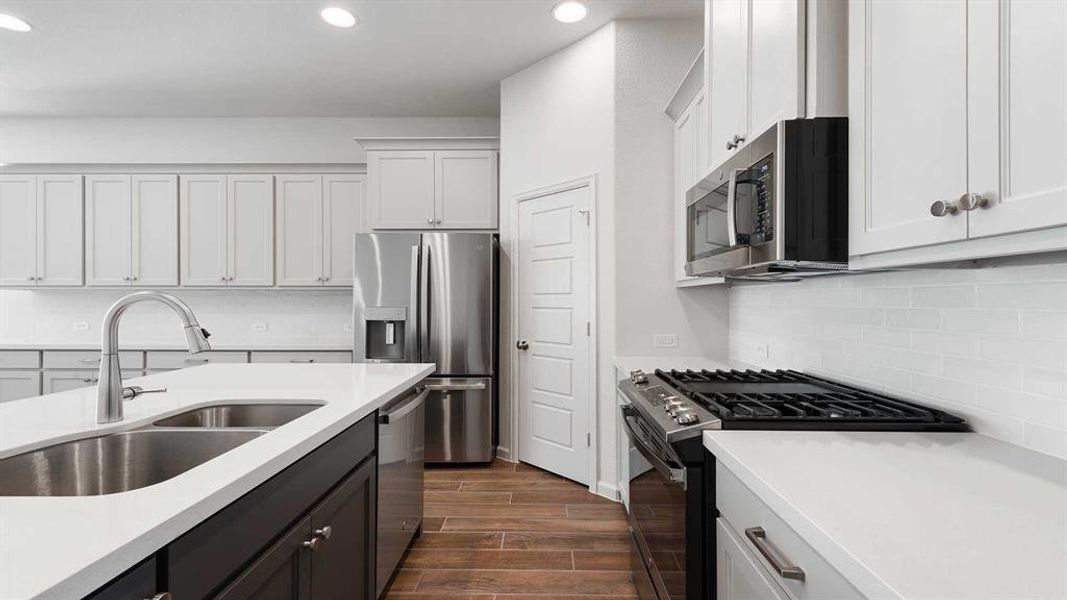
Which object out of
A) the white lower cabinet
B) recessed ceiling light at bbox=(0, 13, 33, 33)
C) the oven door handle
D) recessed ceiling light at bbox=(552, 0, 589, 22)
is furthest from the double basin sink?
recessed ceiling light at bbox=(0, 13, 33, 33)

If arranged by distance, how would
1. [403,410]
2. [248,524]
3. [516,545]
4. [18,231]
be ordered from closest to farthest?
1. [248,524]
2. [403,410]
3. [516,545]
4. [18,231]

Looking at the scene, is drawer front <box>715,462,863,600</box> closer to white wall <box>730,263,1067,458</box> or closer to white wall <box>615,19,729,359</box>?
white wall <box>730,263,1067,458</box>

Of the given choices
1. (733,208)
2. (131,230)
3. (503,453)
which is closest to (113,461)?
(733,208)

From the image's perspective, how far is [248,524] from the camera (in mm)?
1009

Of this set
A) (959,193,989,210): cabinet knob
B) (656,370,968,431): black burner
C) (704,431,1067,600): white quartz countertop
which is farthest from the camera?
(656,370,968,431): black burner

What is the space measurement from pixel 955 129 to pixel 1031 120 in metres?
0.14

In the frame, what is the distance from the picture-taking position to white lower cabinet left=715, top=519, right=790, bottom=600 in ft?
3.12

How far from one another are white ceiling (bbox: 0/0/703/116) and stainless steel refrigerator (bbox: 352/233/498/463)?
1291 millimetres

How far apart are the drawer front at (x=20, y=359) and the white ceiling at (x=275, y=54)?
2.18m

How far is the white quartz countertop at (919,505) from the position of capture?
1.97ft

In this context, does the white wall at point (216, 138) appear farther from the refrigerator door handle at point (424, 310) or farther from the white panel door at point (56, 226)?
the refrigerator door handle at point (424, 310)

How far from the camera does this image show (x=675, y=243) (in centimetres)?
304

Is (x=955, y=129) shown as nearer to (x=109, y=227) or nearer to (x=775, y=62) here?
(x=775, y=62)

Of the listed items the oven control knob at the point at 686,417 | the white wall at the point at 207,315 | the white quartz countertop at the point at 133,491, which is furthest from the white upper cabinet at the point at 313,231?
the oven control knob at the point at 686,417
